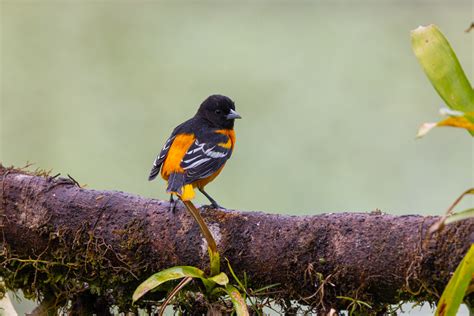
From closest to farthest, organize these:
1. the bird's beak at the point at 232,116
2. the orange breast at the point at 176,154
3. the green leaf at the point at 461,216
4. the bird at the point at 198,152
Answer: the green leaf at the point at 461,216 → the bird at the point at 198,152 → the orange breast at the point at 176,154 → the bird's beak at the point at 232,116

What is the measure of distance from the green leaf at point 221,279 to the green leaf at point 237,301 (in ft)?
0.12

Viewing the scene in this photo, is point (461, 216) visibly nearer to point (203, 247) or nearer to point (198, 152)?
point (203, 247)

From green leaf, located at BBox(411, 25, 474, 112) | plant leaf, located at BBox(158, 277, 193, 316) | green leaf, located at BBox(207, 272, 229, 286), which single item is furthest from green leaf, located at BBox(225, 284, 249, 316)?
green leaf, located at BBox(411, 25, 474, 112)

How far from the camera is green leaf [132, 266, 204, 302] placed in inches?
97.0

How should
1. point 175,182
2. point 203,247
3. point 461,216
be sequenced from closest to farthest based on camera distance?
point 461,216, point 203,247, point 175,182

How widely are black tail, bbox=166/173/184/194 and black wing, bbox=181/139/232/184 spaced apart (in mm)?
30

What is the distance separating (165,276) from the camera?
2514mm

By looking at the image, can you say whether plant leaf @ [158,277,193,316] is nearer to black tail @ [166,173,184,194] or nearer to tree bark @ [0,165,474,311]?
tree bark @ [0,165,474,311]

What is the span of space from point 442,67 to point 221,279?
1.10m

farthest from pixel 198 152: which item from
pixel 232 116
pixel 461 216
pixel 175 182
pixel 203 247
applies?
pixel 461 216

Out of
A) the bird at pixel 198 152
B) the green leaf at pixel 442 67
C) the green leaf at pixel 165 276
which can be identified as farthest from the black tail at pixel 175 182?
the green leaf at pixel 442 67

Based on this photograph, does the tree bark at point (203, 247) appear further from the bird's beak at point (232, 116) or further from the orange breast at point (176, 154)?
the bird's beak at point (232, 116)

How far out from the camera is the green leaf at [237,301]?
7.93ft

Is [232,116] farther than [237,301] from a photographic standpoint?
Yes
